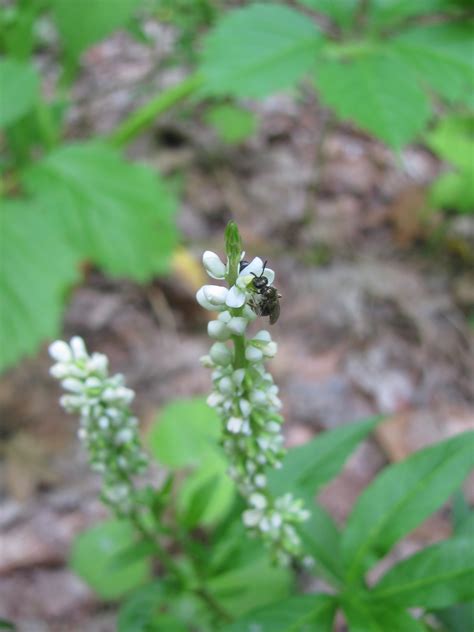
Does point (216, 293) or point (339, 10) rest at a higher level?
point (339, 10)

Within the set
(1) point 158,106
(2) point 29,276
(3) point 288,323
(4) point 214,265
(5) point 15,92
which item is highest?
(1) point 158,106

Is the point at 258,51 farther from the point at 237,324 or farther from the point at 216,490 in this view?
the point at 237,324

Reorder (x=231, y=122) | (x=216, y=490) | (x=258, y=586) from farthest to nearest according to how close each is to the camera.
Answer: (x=231, y=122), (x=216, y=490), (x=258, y=586)

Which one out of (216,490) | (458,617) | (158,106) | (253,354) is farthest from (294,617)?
(158,106)

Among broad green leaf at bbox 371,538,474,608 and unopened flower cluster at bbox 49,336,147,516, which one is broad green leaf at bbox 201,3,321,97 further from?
broad green leaf at bbox 371,538,474,608

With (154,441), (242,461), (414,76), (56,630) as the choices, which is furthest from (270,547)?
(414,76)

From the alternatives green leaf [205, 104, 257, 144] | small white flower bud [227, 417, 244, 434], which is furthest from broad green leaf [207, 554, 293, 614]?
green leaf [205, 104, 257, 144]
